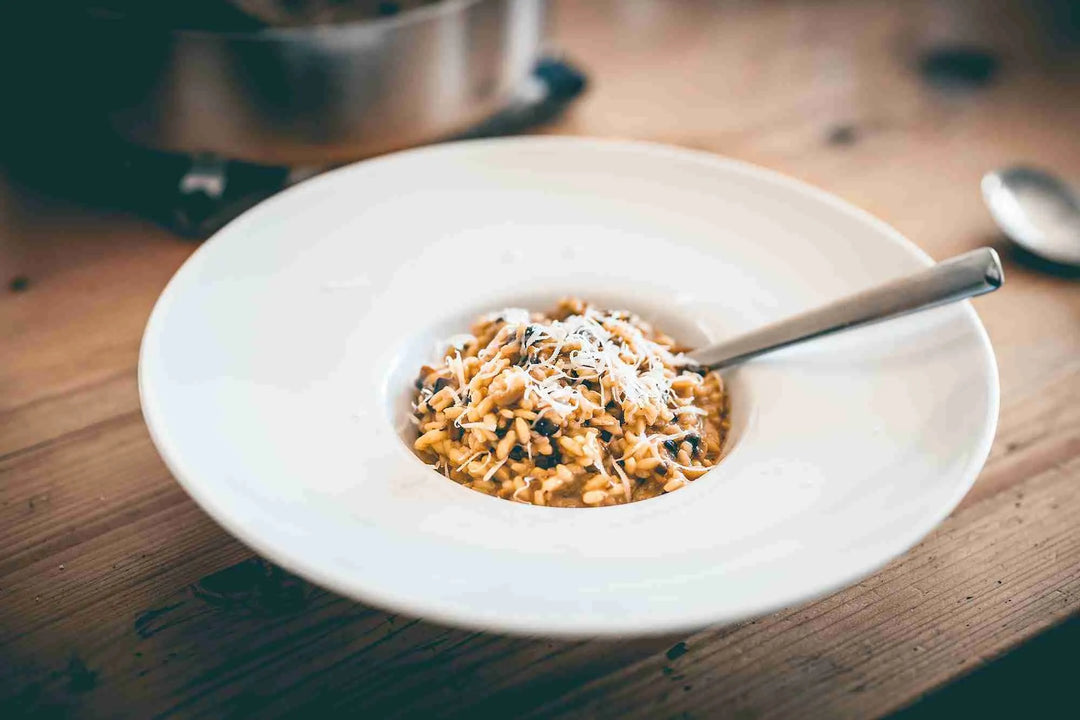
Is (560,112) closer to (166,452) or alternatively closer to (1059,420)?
(1059,420)

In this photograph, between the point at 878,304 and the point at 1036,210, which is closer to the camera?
the point at 878,304

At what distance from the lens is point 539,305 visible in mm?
1103

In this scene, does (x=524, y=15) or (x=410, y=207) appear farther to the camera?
(x=524, y=15)

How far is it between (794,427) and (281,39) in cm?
79

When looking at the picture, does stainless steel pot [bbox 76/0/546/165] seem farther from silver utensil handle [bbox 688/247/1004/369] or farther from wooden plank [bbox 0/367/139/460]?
silver utensil handle [bbox 688/247/1004/369]

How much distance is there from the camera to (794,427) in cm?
86

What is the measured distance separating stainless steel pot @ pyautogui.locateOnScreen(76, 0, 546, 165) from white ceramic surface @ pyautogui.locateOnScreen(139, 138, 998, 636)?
0.13 meters

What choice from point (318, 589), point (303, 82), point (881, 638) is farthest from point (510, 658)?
point (303, 82)

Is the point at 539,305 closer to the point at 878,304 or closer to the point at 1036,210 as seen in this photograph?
the point at 878,304

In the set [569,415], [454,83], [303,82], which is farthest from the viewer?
[454,83]

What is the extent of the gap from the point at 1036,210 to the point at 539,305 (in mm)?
839

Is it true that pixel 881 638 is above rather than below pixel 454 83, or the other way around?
below

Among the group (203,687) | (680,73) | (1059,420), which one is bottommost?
(203,687)

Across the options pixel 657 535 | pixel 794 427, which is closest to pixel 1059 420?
pixel 794 427
